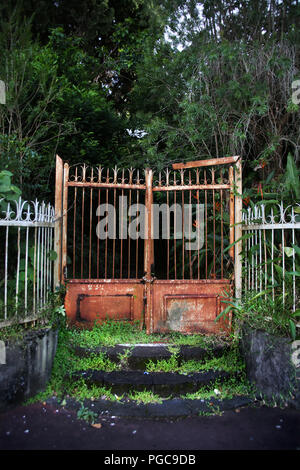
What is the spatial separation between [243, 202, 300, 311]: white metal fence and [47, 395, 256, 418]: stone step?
1081 millimetres

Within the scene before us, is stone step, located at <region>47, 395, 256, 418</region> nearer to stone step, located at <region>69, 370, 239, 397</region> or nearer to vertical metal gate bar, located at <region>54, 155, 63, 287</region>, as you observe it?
stone step, located at <region>69, 370, 239, 397</region>

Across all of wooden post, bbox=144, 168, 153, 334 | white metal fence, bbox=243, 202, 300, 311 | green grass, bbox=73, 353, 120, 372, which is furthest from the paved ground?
wooden post, bbox=144, 168, 153, 334

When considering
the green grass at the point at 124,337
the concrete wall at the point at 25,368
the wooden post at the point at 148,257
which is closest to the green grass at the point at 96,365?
the green grass at the point at 124,337

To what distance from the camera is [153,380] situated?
3.35 m

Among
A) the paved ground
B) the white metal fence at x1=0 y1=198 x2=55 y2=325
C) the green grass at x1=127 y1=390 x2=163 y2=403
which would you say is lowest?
the paved ground

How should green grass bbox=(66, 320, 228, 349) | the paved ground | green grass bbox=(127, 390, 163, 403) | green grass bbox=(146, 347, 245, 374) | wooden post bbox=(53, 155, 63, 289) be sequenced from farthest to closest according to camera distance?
wooden post bbox=(53, 155, 63, 289) < green grass bbox=(66, 320, 228, 349) < green grass bbox=(146, 347, 245, 374) < green grass bbox=(127, 390, 163, 403) < the paved ground

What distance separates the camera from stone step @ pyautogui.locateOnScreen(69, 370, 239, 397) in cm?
330

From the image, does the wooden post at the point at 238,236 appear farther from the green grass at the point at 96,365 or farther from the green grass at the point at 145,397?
the green grass at the point at 145,397

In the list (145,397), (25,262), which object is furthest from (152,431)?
(25,262)

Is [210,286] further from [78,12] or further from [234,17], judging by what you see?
[78,12]

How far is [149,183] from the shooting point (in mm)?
4355

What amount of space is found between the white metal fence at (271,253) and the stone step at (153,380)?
1.03 meters

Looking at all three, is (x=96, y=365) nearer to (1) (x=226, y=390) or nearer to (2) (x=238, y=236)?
(1) (x=226, y=390)

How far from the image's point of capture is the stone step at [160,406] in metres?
2.93
